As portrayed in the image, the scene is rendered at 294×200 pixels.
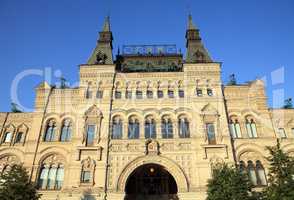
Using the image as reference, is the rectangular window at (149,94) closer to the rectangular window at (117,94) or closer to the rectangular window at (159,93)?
the rectangular window at (159,93)

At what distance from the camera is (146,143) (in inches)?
1101

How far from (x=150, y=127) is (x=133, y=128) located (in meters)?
1.85

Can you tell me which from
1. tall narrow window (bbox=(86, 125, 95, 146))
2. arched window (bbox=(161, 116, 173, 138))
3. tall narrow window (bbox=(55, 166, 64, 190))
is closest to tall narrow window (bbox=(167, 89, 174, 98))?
arched window (bbox=(161, 116, 173, 138))

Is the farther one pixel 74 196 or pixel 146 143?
pixel 146 143

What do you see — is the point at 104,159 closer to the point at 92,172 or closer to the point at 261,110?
the point at 92,172

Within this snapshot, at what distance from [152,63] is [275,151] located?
18.2m

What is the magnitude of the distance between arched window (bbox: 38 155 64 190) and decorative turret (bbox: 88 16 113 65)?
12543mm

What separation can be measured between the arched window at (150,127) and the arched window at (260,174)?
1120 centimetres

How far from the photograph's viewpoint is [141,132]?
29.0 metres

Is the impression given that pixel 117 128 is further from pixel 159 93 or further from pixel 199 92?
pixel 199 92

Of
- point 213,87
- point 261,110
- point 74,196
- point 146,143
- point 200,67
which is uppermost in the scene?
point 200,67

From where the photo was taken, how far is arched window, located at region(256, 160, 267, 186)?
2734 centimetres

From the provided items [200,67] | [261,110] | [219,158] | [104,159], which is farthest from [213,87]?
[104,159]

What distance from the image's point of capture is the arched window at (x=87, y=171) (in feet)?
86.2
